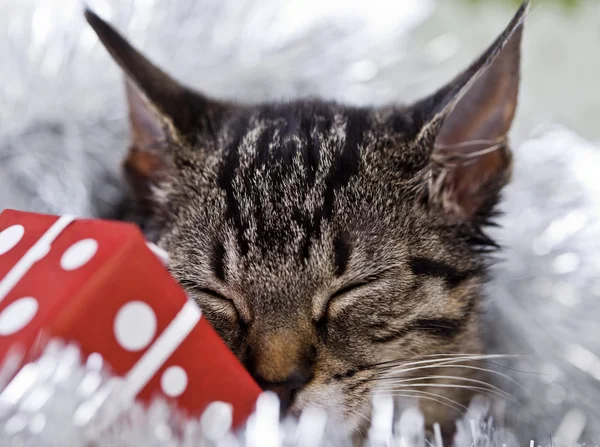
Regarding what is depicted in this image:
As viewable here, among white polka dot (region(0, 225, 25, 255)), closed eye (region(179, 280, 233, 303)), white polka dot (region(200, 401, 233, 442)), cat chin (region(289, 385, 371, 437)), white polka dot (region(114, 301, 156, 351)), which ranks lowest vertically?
cat chin (region(289, 385, 371, 437))

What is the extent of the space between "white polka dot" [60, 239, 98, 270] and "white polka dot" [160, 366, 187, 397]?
0.36ft

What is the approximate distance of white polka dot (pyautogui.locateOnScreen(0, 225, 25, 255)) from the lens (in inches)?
20.0

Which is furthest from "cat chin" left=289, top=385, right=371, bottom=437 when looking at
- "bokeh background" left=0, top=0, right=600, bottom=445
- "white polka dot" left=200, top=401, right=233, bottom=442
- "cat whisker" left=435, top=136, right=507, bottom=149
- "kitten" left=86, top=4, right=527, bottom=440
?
"cat whisker" left=435, top=136, right=507, bottom=149

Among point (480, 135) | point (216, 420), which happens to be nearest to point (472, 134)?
point (480, 135)

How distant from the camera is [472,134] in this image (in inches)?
31.5

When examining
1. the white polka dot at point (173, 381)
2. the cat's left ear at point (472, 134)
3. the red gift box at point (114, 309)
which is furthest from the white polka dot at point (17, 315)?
the cat's left ear at point (472, 134)

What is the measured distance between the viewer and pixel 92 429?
0.45 metres

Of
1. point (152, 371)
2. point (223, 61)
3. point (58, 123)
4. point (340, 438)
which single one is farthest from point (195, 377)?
point (223, 61)

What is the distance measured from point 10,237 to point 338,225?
1.11ft

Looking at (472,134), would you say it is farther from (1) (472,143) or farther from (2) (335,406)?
(2) (335,406)

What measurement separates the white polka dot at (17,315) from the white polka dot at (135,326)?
61 mm

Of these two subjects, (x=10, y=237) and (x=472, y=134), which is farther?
(x=472, y=134)

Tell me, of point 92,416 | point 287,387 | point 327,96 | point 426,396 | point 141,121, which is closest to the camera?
point 92,416

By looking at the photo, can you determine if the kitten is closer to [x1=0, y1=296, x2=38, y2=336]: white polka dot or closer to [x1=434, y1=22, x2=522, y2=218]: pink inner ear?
[x1=434, y1=22, x2=522, y2=218]: pink inner ear
